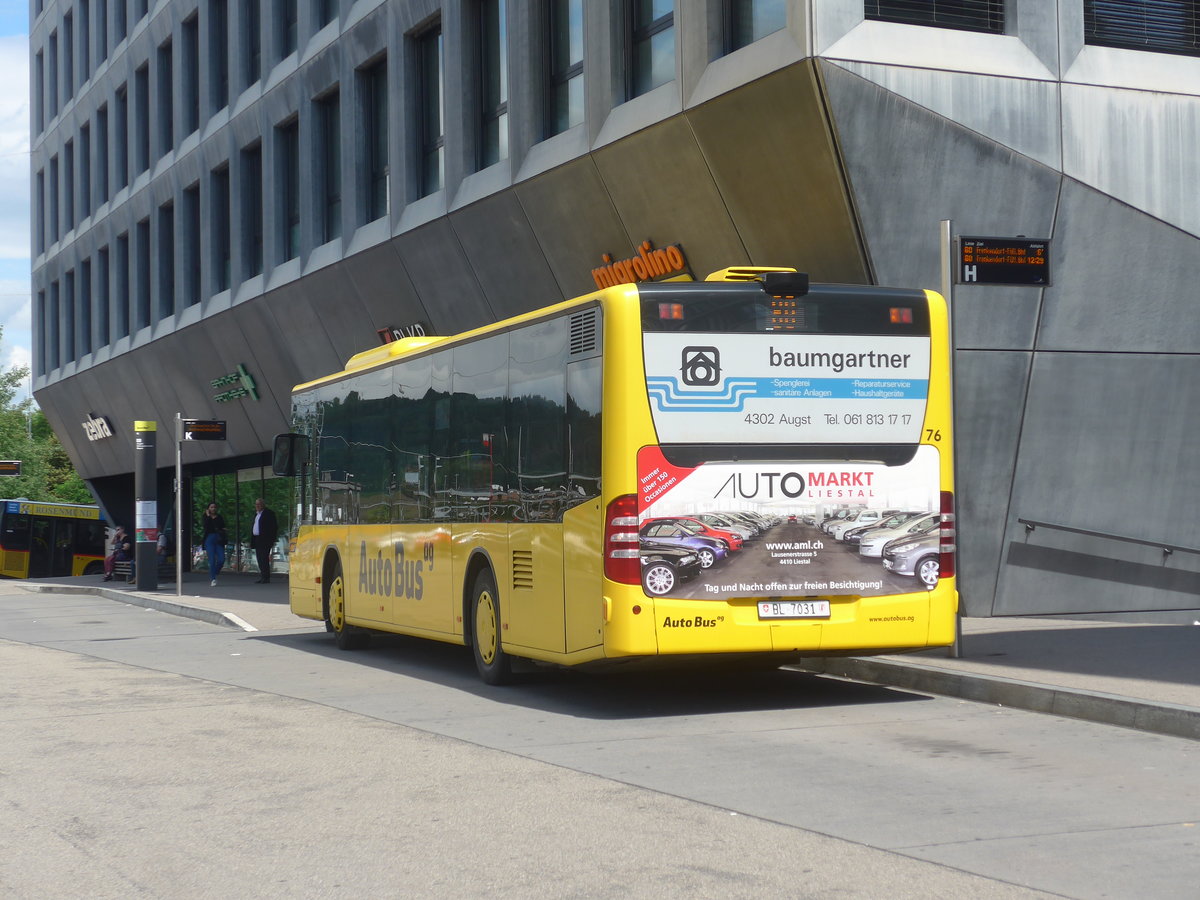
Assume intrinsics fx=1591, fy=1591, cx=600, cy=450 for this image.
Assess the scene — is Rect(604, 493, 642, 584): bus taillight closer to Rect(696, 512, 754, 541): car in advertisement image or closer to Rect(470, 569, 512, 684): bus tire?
Rect(696, 512, 754, 541): car in advertisement image

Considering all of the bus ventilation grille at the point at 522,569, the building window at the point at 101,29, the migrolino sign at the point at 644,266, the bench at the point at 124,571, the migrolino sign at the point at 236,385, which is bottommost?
the bench at the point at 124,571

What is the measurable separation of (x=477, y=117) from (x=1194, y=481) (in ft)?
39.5

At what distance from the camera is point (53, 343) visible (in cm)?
5319

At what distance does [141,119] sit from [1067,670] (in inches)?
1449

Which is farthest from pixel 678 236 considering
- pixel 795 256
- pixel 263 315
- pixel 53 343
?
pixel 53 343

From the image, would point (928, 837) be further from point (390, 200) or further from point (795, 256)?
point (390, 200)

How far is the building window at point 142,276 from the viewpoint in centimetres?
4275

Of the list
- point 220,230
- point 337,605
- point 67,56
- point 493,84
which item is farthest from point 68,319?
point 337,605

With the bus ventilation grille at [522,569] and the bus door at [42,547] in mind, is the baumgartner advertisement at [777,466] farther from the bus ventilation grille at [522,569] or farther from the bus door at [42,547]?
the bus door at [42,547]

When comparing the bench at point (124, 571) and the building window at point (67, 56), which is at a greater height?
the building window at point (67, 56)

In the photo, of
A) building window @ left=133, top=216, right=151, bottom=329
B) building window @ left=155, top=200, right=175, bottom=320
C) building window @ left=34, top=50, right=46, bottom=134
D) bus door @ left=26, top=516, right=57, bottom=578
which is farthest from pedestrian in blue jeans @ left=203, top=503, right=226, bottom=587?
building window @ left=34, top=50, right=46, bottom=134

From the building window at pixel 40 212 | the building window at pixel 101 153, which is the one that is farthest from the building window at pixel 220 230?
the building window at pixel 40 212

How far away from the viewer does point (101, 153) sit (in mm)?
47156

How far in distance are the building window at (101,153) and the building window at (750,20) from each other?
3328 centimetres
